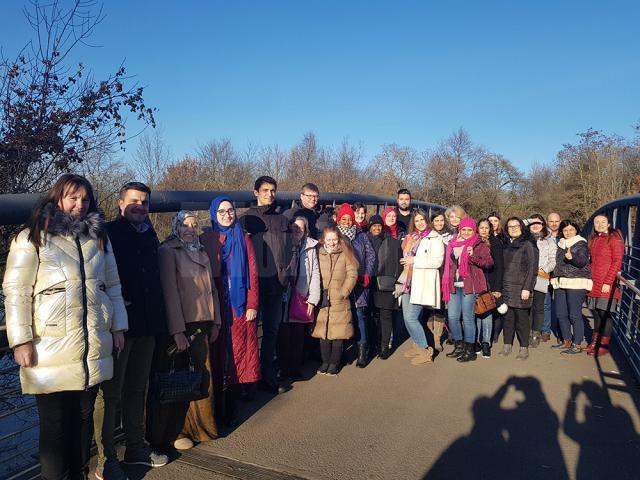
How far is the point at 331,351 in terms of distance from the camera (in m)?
5.62

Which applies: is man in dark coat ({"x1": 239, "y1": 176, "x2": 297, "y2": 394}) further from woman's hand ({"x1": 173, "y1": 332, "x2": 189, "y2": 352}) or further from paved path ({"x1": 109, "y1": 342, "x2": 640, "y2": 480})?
woman's hand ({"x1": 173, "y1": 332, "x2": 189, "y2": 352})

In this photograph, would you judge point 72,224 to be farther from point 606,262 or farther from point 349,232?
point 606,262

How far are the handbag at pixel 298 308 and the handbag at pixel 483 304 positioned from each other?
2199 mm

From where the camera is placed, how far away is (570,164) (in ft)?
120

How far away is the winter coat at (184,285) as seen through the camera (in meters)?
3.62

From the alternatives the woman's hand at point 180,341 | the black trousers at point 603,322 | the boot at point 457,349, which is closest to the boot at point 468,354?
the boot at point 457,349

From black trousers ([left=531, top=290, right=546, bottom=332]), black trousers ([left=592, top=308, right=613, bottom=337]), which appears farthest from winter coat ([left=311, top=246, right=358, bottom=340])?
black trousers ([left=592, top=308, right=613, bottom=337])

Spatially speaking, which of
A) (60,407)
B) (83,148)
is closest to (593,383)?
(60,407)

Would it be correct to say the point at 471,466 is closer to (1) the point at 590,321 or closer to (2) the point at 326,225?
(2) the point at 326,225

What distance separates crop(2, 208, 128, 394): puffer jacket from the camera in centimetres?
263

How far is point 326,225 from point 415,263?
3.93 ft

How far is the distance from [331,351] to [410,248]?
1.64 meters

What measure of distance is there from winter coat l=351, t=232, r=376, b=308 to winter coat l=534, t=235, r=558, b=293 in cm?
242

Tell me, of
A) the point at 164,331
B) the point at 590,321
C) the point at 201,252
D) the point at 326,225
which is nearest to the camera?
the point at 164,331
